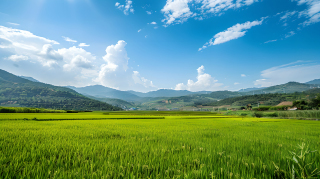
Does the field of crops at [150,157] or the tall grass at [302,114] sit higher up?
the field of crops at [150,157]

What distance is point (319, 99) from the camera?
53875 millimetres

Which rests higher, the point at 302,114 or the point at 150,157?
the point at 150,157

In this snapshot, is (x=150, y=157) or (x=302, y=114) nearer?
(x=150, y=157)

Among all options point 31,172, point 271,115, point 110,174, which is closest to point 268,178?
point 110,174

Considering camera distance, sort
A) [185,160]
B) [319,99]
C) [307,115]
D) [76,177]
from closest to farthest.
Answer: [76,177] → [185,160] → [307,115] → [319,99]

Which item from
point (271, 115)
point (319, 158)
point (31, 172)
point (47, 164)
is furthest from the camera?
point (271, 115)

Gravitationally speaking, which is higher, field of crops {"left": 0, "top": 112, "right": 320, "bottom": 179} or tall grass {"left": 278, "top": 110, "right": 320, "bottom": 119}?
field of crops {"left": 0, "top": 112, "right": 320, "bottom": 179}

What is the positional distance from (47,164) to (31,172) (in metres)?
0.48

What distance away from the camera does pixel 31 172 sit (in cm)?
246

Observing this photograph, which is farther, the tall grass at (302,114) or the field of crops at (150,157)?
the tall grass at (302,114)

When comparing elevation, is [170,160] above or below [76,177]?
below

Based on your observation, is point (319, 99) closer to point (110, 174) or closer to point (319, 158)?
point (319, 158)

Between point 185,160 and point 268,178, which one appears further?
point 185,160

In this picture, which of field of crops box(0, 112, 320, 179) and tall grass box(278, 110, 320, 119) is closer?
field of crops box(0, 112, 320, 179)
